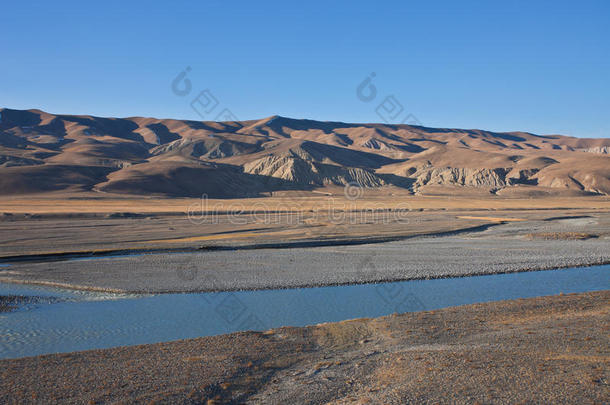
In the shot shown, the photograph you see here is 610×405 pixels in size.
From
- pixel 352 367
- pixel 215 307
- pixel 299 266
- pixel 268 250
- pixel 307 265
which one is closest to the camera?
pixel 352 367

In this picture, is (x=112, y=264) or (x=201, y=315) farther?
(x=112, y=264)

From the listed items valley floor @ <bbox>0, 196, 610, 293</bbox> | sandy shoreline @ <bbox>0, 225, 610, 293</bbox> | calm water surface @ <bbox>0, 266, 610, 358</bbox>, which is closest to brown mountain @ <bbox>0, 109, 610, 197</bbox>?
valley floor @ <bbox>0, 196, 610, 293</bbox>

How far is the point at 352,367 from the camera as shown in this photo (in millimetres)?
12852

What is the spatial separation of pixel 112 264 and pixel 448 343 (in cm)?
2188

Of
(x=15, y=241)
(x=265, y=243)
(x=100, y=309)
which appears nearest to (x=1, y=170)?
(x=15, y=241)

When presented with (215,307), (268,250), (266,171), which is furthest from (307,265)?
(266,171)

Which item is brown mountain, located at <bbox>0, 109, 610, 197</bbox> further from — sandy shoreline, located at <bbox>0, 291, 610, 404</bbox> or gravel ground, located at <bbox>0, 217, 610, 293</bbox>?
sandy shoreline, located at <bbox>0, 291, 610, 404</bbox>

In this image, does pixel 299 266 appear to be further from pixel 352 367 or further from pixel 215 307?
pixel 352 367

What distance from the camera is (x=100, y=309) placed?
20.3 meters

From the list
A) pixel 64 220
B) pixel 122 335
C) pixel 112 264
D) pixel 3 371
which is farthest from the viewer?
pixel 64 220

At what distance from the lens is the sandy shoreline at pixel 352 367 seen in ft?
35.4

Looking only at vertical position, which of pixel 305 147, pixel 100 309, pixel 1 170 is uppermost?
pixel 305 147

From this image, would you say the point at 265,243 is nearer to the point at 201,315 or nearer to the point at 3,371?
the point at 201,315

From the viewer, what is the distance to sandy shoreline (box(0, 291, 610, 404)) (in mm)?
10781
